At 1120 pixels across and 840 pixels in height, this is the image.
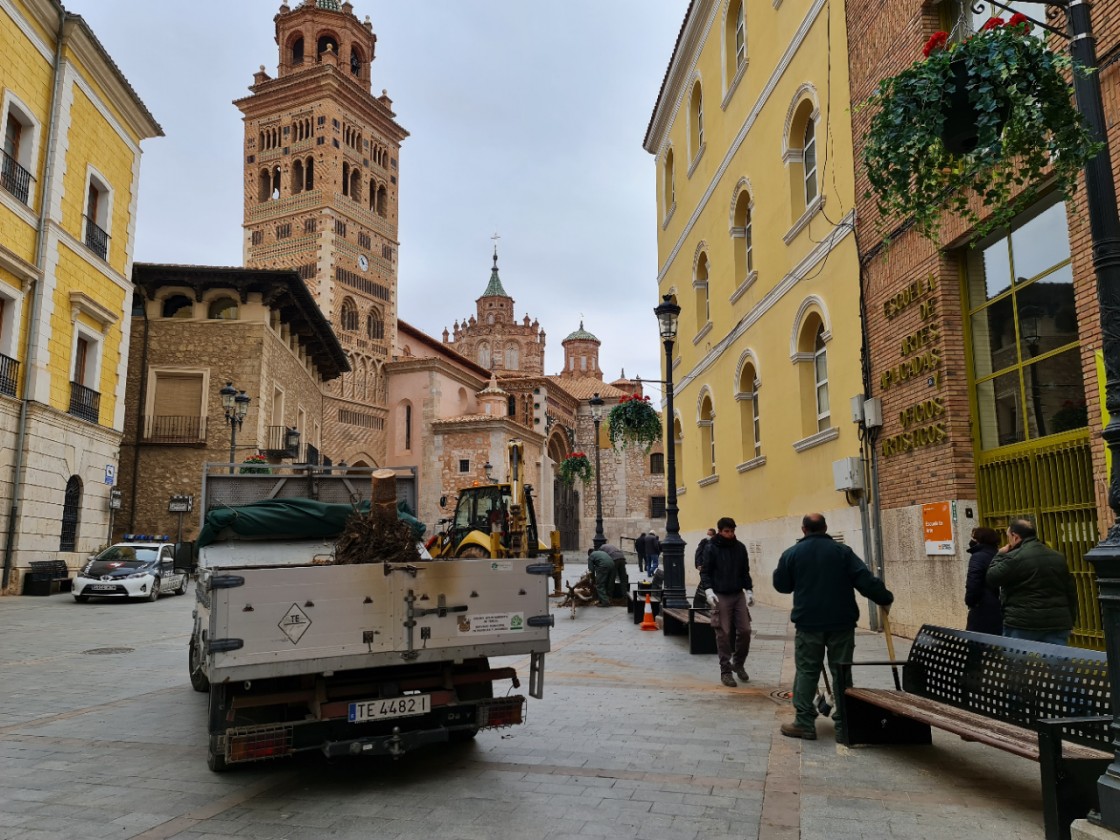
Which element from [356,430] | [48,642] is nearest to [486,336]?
[356,430]

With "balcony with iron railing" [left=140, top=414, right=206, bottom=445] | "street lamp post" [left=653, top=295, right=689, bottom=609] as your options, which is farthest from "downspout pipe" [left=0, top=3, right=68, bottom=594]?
"street lamp post" [left=653, top=295, right=689, bottom=609]

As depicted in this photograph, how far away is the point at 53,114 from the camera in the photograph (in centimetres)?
2075

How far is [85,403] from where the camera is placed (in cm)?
2267

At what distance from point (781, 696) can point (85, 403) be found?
69.5ft

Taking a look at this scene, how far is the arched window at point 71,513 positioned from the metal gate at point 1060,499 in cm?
2157

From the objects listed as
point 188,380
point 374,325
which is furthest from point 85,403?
point 374,325

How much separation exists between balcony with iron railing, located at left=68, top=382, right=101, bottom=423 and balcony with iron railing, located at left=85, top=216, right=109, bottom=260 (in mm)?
3825

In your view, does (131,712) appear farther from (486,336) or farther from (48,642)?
(486,336)

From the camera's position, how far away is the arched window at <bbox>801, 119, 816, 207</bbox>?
1425 centimetres

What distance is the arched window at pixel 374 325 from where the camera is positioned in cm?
5734

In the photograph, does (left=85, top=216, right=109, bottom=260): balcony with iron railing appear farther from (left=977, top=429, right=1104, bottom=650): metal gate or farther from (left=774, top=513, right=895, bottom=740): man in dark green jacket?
(left=977, top=429, right=1104, bottom=650): metal gate

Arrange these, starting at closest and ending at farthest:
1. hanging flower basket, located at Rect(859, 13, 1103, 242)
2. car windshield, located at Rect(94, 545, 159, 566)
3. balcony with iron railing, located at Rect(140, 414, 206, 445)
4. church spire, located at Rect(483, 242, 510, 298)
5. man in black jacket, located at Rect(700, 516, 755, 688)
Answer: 1. hanging flower basket, located at Rect(859, 13, 1103, 242)
2. man in black jacket, located at Rect(700, 516, 755, 688)
3. car windshield, located at Rect(94, 545, 159, 566)
4. balcony with iron railing, located at Rect(140, 414, 206, 445)
5. church spire, located at Rect(483, 242, 510, 298)

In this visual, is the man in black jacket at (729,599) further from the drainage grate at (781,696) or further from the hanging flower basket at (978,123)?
the hanging flower basket at (978,123)

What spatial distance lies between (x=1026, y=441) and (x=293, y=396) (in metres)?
34.0
